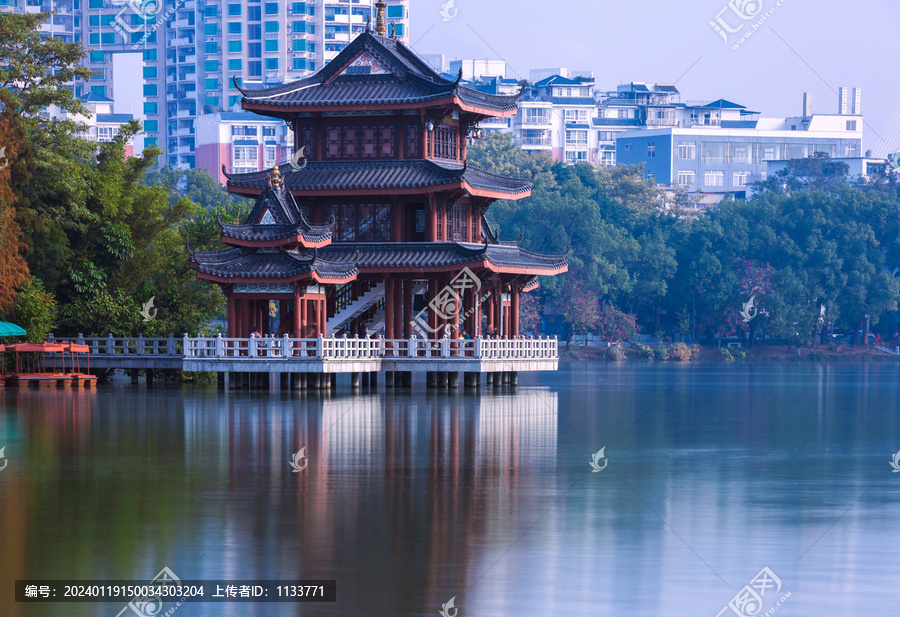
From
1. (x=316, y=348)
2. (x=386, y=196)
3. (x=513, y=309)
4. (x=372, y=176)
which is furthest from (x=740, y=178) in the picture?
(x=316, y=348)

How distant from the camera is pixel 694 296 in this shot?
106750 mm

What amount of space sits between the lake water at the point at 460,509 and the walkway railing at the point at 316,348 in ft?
30.2

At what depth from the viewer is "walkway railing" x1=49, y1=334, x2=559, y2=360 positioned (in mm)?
49719

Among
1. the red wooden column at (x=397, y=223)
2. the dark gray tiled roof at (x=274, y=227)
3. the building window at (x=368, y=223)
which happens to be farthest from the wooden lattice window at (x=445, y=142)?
the dark gray tiled roof at (x=274, y=227)

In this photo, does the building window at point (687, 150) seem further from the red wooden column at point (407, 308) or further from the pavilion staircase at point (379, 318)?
the red wooden column at point (407, 308)

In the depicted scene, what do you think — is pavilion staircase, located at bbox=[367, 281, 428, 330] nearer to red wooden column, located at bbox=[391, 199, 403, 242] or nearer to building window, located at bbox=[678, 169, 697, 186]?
red wooden column, located at bbox=[391, 199, 403, 242]

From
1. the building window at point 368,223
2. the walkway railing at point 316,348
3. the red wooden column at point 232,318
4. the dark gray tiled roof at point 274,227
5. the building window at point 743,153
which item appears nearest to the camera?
the walkway railing at point 316,348

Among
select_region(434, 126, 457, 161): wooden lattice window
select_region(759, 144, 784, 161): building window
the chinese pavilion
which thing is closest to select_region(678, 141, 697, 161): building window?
select_region(759, 144, 784, 161): building window

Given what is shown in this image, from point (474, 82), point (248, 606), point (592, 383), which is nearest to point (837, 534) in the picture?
point (248, 606)

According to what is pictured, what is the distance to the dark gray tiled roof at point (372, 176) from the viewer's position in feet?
179

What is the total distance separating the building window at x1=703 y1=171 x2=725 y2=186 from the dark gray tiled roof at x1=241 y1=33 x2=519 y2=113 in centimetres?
10686

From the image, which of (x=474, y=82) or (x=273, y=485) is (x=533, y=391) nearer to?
(x=273, y=485)

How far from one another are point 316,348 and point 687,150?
114860 millimetres

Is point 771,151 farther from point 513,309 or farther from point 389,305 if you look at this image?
point 389,305
